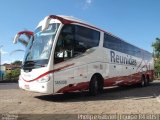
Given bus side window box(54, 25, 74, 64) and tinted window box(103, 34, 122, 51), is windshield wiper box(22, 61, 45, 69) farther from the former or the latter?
tinted window box(103, 34, 122, 51)

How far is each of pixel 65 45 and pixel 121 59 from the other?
276 inches

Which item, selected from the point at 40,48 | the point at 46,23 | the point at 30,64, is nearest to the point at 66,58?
the point at 40,48

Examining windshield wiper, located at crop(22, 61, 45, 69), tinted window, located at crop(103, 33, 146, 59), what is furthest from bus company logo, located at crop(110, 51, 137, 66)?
windshield wiper, located at crop(22, 61, 45, 69)

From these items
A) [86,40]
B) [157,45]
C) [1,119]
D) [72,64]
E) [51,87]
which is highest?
[157,45]

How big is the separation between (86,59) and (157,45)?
72617 millimetres

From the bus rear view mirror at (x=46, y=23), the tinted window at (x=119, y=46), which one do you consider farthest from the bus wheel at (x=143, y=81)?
the bus rear view mirror at (x=46, y=23)

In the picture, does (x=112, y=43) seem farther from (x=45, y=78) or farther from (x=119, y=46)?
(x=45, y=78)

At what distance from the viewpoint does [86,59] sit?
14.2m

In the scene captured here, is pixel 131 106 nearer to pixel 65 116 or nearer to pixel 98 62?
pixel 65 116

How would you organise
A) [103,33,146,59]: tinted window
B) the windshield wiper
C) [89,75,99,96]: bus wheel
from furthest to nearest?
[103,33,146,59]: tinted window, [89,75,99,96]: bus wheel, the windshield wiper

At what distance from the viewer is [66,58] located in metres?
12.8

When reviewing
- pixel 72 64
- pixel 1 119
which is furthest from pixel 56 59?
pixel 1 119

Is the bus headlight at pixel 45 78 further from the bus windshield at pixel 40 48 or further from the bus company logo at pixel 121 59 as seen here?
the bus company logo at pixel 121 59

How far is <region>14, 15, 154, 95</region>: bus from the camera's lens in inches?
485
